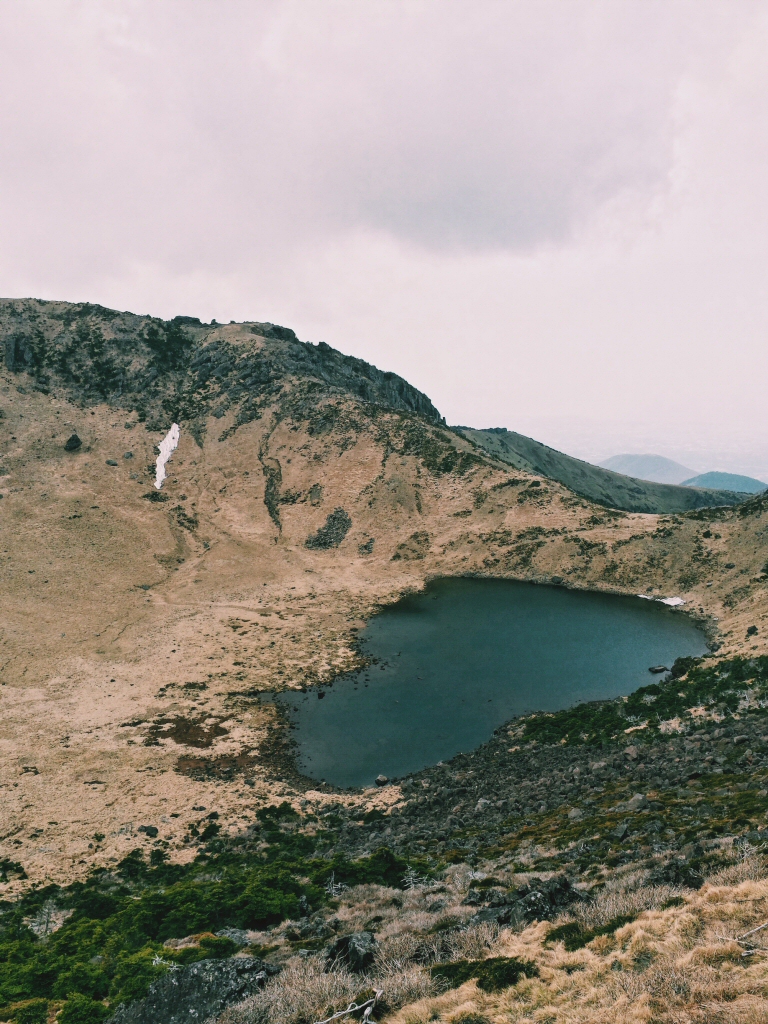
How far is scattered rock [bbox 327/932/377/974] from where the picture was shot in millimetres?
12938

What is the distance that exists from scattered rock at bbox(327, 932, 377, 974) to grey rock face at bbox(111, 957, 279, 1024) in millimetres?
1643

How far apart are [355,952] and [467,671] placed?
122ft

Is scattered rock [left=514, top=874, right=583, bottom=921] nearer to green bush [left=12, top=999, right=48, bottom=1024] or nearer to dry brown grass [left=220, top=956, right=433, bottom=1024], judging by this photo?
dry brown grass [left=220, top=956, right=433, bottom=1024]

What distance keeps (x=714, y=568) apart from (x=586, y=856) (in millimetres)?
61193

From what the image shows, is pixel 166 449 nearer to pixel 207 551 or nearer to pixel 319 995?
pixel 207 551

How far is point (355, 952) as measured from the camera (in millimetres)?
13234

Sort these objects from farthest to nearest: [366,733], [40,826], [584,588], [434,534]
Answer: [434,534], [584,588], [366,733], [40,826]

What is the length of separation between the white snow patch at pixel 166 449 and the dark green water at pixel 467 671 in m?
59.1

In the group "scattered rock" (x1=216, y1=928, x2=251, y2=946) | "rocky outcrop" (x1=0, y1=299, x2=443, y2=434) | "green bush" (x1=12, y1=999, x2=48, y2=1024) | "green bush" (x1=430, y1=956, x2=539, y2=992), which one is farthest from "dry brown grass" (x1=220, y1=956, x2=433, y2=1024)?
"rocky outcrop" (x1=0, y1=299, x2=443, y2=434)

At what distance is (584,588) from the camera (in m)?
71.9

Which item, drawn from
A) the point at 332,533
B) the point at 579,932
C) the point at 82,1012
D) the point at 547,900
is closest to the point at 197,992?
the point at 82,1012

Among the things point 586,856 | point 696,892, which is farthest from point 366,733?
point 696,892

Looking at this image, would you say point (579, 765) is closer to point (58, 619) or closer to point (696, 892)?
point (696, 892)

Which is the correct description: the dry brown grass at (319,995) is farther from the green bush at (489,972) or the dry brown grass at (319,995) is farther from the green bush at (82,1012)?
the green bush at (82,1012)
